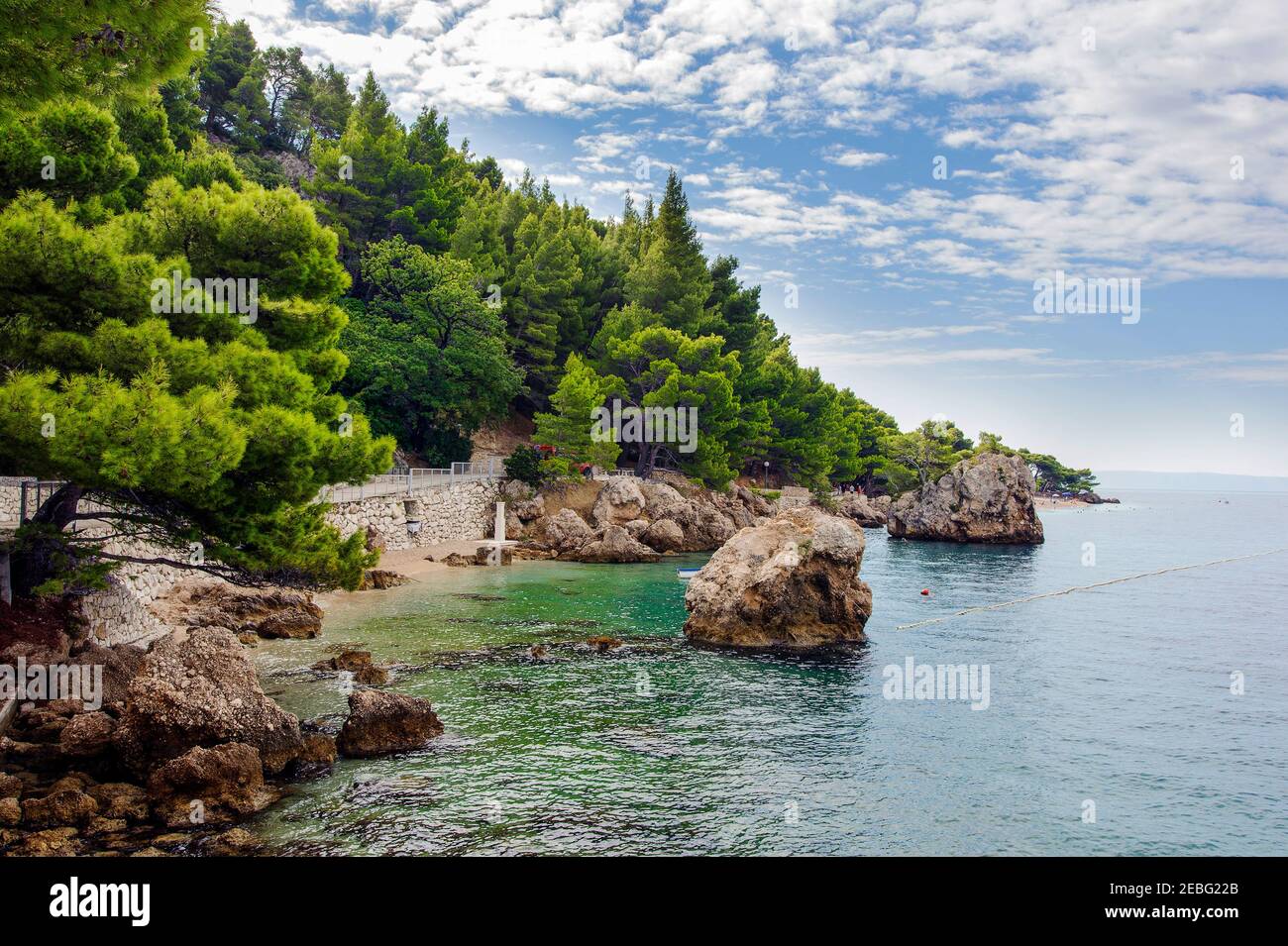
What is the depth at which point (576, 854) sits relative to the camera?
45.1 feet

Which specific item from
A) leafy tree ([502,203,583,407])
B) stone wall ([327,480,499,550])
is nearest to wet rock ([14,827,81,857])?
stone wall ([327,480,499,550])

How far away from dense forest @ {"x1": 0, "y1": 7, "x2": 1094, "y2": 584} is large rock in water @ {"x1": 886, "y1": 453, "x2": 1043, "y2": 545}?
1163cm

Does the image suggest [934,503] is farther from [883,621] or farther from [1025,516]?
[883,621]

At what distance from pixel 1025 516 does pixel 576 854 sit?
266ft

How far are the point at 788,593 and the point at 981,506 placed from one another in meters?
59.8

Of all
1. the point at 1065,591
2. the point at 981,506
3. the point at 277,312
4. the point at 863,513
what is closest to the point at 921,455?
the point at 863,513

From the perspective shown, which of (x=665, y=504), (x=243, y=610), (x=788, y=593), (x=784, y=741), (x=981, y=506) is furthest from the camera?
(x=981, y=506)

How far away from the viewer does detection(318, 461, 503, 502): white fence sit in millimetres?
45562

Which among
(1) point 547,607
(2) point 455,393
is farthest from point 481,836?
(2) point 455,393

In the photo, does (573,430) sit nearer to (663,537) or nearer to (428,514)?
(663,537)

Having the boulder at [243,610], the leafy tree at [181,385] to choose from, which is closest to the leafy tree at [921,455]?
the boulder at [243,610]

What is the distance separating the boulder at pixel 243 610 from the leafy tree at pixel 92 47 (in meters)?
18.5

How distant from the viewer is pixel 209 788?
14.8m
